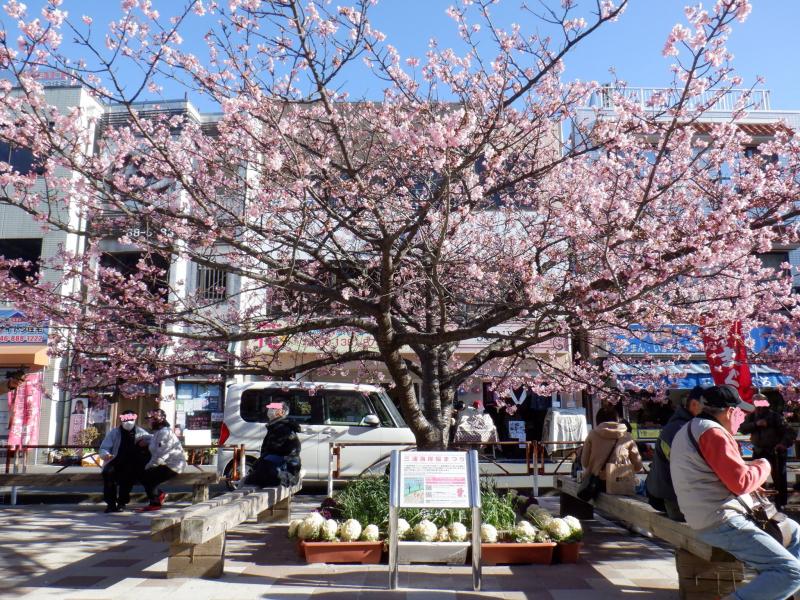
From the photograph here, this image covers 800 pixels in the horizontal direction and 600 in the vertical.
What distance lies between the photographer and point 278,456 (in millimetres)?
7941

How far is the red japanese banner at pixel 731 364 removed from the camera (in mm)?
8836

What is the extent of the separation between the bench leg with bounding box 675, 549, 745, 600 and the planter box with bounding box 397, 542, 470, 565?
71.2 inches

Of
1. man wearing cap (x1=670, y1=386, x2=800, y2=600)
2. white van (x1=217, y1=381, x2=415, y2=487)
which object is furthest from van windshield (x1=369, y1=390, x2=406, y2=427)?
man wearing cap (x1=670, y1=386, x2=800, y2=600)

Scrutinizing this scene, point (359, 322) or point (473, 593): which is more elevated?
point (359, 322)

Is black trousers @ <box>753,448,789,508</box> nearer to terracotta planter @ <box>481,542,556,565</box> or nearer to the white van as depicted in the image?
terracotta planter @ <box>481,542,556,565</box>

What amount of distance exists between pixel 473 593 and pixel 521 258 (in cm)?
430

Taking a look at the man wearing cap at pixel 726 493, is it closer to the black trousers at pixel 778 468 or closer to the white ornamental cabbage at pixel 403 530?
the white ornamental cabbage at pixel 403 530

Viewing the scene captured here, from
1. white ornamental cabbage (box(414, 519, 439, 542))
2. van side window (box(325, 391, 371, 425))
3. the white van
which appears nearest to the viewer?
white ornamental cabbage (box(414, 519, 439, 542))

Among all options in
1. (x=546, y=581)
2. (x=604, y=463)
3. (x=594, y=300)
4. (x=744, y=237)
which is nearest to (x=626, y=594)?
(x=546, y=581)

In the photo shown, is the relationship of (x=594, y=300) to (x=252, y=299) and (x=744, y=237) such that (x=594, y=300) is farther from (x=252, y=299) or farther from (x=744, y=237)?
(x=252, y=299)

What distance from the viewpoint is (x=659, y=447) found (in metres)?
4.95

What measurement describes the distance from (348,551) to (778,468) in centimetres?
678

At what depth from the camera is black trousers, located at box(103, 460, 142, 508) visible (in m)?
9.66

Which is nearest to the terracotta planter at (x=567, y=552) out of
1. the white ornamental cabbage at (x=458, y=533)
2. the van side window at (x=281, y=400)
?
the white ornamental cabbage at (x=458, y=533)
